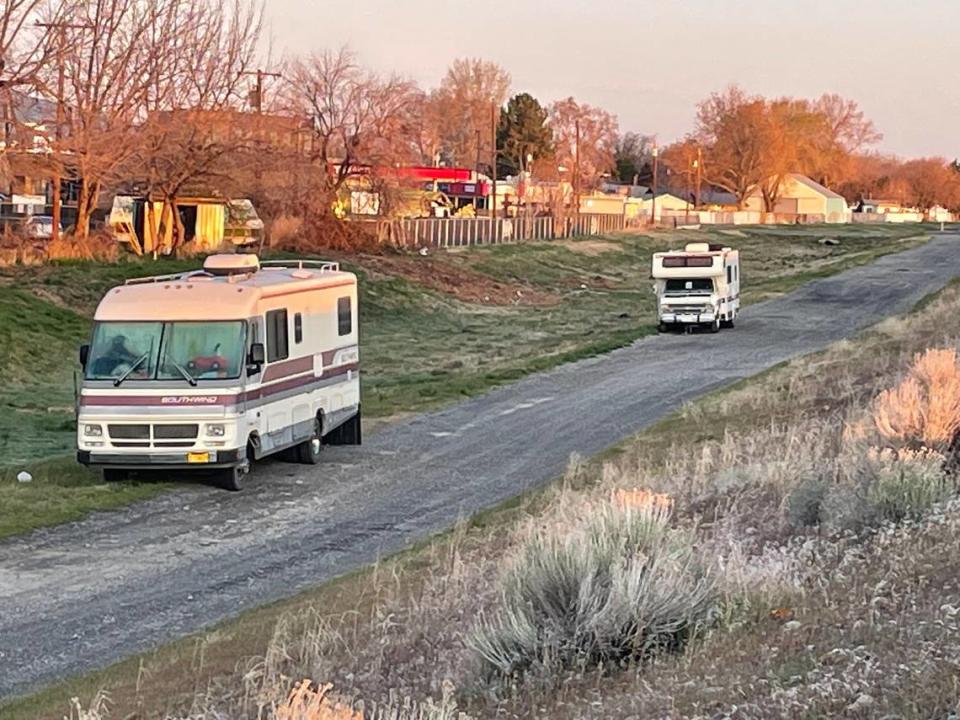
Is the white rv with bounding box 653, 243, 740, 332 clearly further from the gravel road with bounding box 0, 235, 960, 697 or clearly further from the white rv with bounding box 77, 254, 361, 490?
the white rv with bounding box 77, 254, 361, 490

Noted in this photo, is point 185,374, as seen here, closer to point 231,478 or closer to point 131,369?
point 131,369

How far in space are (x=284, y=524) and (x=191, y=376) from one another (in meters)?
2.61

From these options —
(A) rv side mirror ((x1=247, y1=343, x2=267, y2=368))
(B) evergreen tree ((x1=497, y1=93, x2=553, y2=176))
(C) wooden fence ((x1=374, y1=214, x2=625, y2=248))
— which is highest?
(B) evergreen tree ((x1=497, y1=93, x2=553, y2=176))

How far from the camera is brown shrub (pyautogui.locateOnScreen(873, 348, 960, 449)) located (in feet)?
40.9

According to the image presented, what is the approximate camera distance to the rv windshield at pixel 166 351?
17.0 m

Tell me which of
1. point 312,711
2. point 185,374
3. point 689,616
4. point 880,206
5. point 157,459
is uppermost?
point 880,206

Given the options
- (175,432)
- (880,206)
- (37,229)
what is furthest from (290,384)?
(880,206)

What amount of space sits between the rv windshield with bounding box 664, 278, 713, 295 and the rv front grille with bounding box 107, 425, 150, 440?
2660 centimetres

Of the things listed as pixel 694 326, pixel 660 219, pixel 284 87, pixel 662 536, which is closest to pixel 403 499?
pixel 662 536

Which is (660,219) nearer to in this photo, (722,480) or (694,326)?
(694,326)

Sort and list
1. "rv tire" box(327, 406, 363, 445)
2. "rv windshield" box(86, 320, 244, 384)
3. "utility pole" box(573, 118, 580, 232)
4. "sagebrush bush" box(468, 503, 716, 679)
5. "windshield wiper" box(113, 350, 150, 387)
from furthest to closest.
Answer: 1. "utility pole" box(573, 118, 580, 232)
2. "rv tire" box(327, 406, 363, 445)
3. "rv windshield" box(86, 320, 244, 384)
4. "windshield wiper" box(113, 350, 150, 387)
5. "sagebrush bush" box(468, 503, 716, 679)

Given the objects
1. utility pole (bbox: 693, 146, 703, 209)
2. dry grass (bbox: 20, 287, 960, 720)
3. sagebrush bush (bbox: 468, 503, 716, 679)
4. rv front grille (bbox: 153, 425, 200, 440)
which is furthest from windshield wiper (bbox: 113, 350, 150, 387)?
utility pole (bbox: 693, 146, 703, 209)

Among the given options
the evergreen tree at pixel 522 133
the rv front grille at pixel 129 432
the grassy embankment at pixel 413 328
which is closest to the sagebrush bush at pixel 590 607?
the grassy embankment at pixel 413 328

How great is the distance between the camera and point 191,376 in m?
17.0
